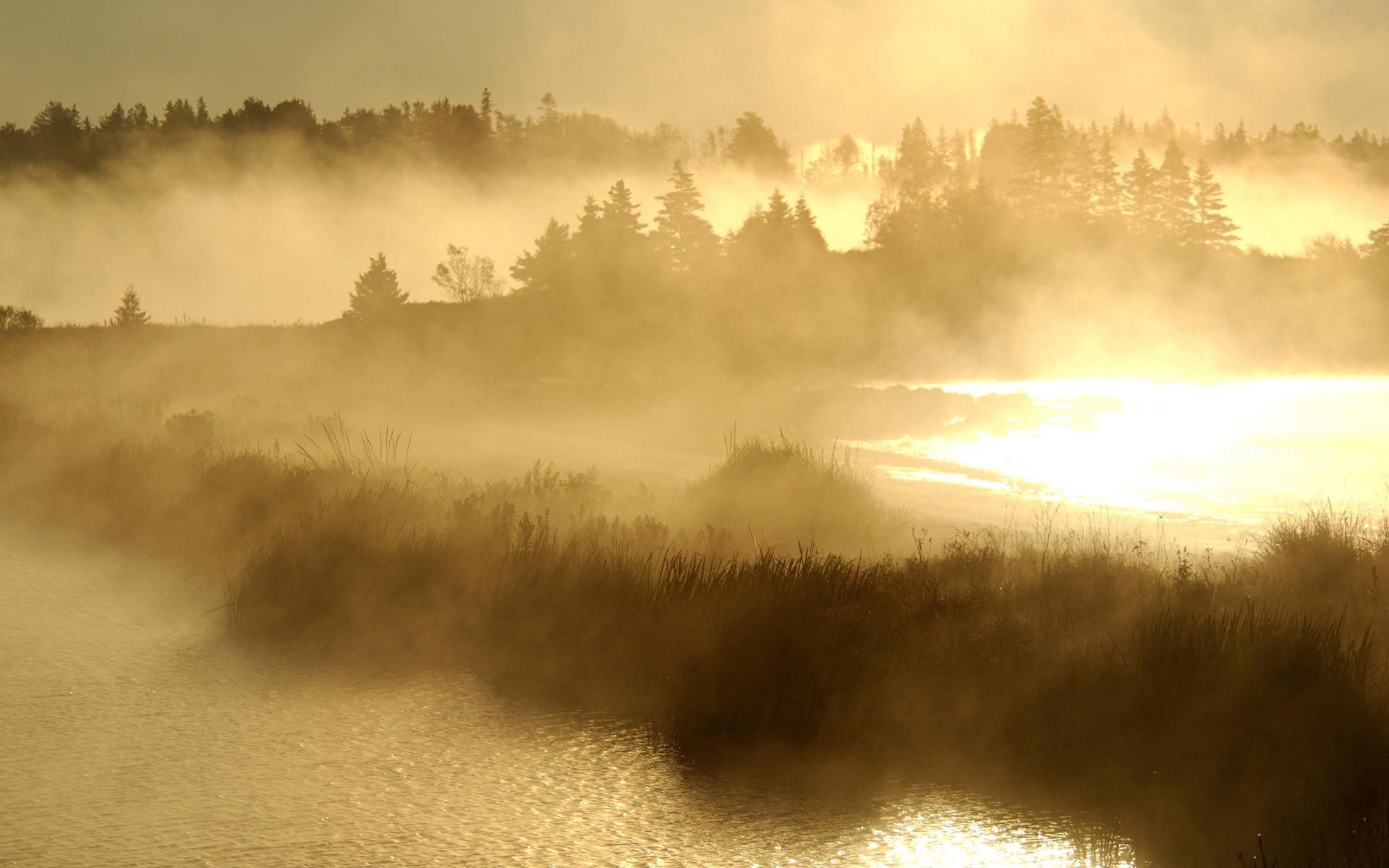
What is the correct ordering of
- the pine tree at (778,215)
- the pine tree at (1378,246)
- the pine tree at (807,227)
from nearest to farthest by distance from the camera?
the pine tree at (778,215) < the pine tree at (807,227) < the pine tree at (1378,246)

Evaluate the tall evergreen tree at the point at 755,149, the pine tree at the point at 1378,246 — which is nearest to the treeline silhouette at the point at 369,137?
the tall evergreen tree at the point at 755,149

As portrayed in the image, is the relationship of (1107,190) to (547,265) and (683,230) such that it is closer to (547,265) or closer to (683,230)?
(683,230)

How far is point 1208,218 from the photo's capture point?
7794cm

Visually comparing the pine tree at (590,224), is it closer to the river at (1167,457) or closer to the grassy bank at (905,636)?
the river at (1167,457)

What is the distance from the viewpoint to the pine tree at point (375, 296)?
4856 centimetres

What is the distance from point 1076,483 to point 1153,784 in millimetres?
15129

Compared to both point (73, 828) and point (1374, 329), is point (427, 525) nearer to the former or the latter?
point (73, 828)

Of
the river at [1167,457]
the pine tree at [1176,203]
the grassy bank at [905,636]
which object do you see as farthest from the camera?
the pine tree at [1176,203]

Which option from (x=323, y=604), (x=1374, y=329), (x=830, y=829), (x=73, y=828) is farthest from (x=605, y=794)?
(x=1374, y=329)

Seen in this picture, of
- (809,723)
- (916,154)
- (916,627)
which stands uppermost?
(916,154)

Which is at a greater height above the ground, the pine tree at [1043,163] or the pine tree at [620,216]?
the pine tree at [1043,163]

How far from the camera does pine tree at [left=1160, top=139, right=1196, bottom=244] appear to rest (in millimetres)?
77062

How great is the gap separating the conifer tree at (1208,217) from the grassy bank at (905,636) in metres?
69.2

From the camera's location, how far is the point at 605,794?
6.89 meters
